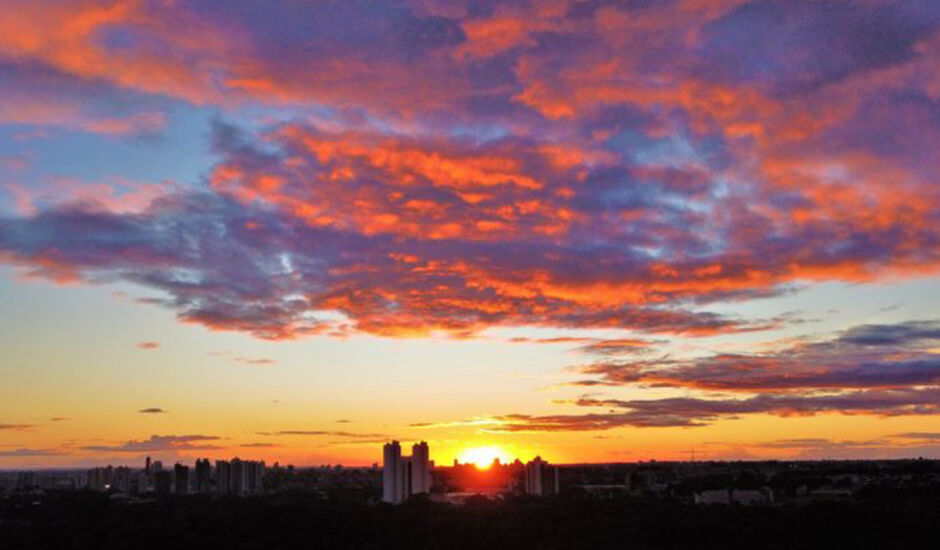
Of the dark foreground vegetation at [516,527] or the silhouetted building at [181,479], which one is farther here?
the silhouetted building at [181,479]

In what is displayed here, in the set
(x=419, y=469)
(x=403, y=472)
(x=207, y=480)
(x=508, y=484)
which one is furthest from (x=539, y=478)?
(x=207, y=480)

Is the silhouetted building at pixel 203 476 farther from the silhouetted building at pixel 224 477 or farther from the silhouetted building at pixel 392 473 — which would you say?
the silhouetted building at pixel 392 473

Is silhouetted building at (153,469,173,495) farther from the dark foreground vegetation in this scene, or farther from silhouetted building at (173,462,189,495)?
the dark foreground vegetation

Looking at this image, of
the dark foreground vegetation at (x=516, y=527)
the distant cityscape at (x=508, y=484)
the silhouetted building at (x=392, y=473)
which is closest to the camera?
the dark foreground vegetation at (x=516, y=527)

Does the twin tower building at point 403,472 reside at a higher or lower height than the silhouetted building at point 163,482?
higher

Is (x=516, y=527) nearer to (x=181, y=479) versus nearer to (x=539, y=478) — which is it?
(x=539, y=478)

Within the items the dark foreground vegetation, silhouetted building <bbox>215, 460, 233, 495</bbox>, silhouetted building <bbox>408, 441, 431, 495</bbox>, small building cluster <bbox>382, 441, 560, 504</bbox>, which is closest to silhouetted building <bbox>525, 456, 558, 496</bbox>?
small building cluster <bbox>382, 441, 560, 504</bbox>

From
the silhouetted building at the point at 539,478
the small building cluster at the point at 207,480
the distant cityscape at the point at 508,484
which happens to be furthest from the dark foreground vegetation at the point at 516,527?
the small building cluster at the point at 207,480
